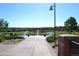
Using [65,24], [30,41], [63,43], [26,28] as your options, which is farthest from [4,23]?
[63,43]

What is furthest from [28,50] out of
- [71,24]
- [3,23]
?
[3,23]

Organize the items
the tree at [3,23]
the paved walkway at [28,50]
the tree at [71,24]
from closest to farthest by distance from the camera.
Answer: the paved walkway at [28,50], the tree at [71,24], the tree at [3,23]

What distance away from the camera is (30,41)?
8797 millimetres

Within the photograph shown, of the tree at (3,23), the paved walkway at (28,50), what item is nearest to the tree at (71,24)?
the paved walkway at (28,50)

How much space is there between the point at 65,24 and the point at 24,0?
9.02ft

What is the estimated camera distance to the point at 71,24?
5785 millimetres

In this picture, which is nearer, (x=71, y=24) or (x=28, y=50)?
(x=71, y=24)

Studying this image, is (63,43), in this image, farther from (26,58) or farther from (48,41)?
(48,41)

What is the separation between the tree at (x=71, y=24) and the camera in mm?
5810

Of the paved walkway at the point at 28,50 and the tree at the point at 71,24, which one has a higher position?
the tree at the point at 71,24

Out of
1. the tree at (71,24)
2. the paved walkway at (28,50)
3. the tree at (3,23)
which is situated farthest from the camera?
the tree at (3,23)

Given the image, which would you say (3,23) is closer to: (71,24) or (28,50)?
(28,50)

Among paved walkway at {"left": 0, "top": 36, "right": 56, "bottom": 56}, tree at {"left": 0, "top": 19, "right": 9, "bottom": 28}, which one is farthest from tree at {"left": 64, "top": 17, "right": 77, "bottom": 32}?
tree at {"left": 0, "top": 19, "right": 9, "bottom": 28}

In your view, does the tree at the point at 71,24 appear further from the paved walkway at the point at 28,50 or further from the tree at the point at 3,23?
the tree at the point at 3,23
